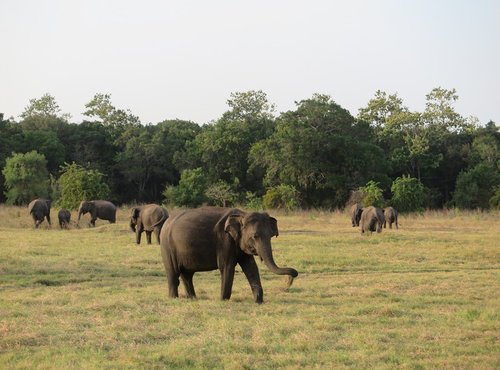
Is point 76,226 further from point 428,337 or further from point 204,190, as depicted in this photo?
point 428,337

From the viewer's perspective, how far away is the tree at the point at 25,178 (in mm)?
53906

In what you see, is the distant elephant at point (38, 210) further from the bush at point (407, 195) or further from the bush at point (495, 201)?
the bush at point (495, 201)

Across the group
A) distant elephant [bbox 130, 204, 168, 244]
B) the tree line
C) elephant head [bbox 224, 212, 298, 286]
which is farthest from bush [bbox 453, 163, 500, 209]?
elephant head [bbox 224, 212, 298, 286]

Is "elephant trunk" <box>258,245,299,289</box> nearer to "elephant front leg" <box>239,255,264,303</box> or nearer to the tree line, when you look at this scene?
"elephant front leg" <box>239,255,264,303</box>

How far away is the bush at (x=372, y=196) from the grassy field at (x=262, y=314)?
91.7 feet

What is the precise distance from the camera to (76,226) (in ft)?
130

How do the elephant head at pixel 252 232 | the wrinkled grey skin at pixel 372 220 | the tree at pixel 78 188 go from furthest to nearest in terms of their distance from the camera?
1. the tree at pixel 78 188
2. the wrinkled grey skin at pixel 372 220
3. the elephant head at pixel 252 232

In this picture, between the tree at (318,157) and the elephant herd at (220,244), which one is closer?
the elephant herd at (220,244)

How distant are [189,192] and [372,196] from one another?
14.8 m

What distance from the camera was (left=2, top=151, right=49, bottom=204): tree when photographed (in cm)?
5391

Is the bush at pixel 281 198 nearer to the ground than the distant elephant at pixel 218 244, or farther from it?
farther from it

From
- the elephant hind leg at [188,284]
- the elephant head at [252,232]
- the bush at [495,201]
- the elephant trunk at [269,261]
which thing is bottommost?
the elephant hind leg at [188,284]

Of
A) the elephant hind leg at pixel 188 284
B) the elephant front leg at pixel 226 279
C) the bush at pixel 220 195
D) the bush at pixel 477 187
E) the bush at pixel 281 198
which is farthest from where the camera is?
the bush at pixel 477 187

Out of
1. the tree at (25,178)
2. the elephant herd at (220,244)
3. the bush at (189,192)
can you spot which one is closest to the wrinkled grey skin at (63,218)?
the tree at (25,178)
